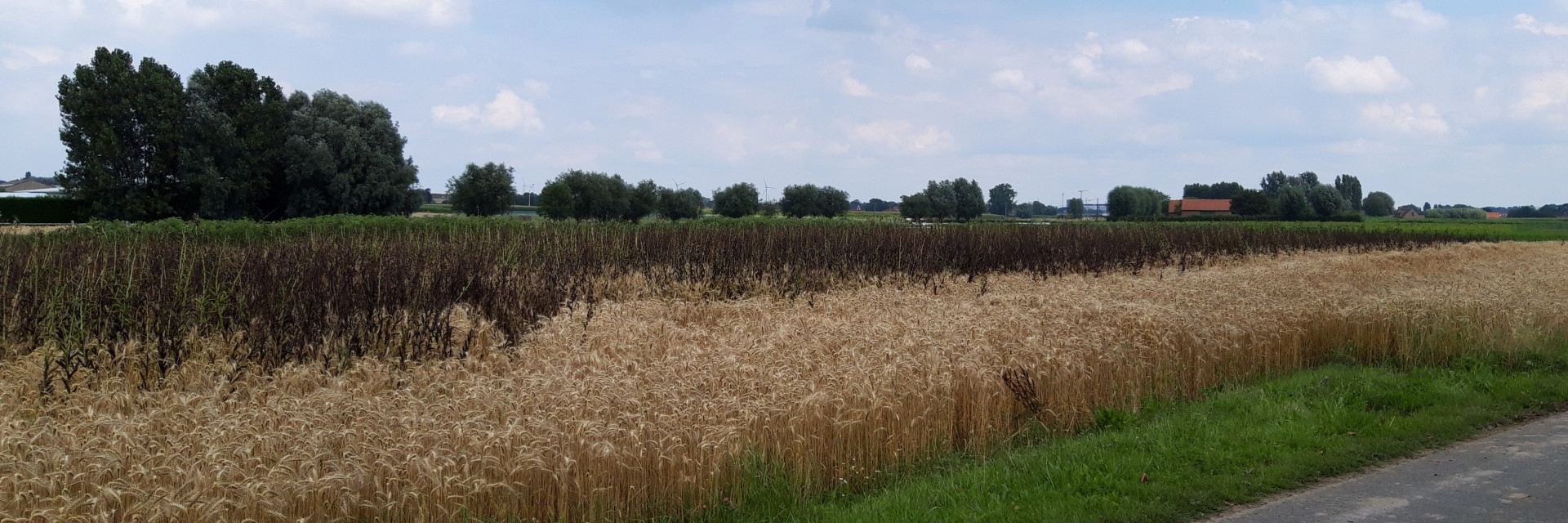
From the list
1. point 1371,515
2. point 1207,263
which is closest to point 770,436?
point 1371,515

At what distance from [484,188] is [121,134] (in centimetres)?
1927

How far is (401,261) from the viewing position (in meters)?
12.9

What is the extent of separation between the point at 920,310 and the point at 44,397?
771 cm

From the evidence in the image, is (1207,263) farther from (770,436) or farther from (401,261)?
(770,436)

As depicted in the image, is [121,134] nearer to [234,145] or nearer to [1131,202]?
[234,145]

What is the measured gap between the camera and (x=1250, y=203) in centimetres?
8919

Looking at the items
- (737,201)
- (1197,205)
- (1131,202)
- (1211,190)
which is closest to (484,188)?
(737,201)

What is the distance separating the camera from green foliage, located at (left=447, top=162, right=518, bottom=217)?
60469 mm

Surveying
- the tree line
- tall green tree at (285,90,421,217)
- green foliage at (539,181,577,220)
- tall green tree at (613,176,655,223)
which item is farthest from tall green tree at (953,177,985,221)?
tall green tree at (285,90,421,217)

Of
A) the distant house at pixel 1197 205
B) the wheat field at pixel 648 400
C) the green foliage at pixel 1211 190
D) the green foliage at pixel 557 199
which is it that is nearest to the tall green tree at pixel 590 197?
the green foliage at pixel 557 199

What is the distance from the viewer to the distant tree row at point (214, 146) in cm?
4666

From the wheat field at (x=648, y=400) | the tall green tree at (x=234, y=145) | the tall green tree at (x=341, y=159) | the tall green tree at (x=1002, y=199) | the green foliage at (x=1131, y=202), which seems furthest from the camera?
the tall green tree at (x=1002, y=199)

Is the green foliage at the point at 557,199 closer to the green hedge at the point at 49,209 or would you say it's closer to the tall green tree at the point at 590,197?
the tall green tree at the point at 590,197

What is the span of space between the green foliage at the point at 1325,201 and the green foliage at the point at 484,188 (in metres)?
70.4
